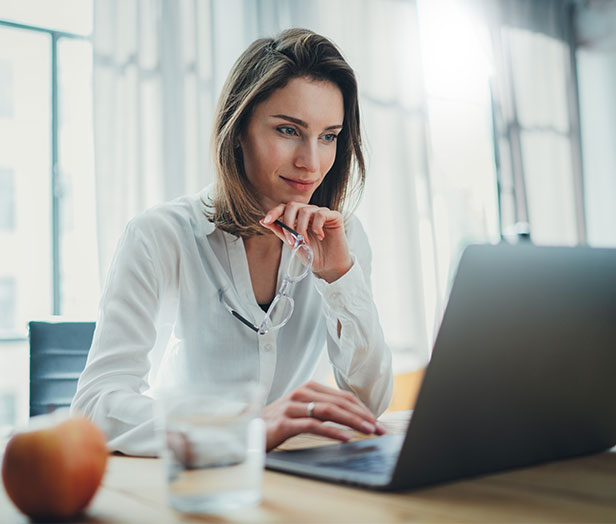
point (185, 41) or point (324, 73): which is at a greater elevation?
point (185, 41)

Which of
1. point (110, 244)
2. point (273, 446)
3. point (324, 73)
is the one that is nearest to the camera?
point (273, 446)

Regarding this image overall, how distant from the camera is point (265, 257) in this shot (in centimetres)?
170

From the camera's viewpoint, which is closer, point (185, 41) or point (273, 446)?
point (273, 446)

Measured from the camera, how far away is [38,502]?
1.78 feet

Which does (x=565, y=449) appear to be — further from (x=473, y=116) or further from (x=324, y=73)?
(x=473, y=116)

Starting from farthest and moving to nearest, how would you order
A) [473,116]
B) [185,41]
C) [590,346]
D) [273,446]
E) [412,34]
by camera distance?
[473,116]
[412,34]
[185,41]
[273,446]
[590,346]

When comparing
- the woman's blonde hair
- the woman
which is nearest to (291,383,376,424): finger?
the woman

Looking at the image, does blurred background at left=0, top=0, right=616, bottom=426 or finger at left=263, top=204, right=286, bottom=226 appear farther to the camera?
blurred background at left=0, top=0, right=616, bottom=426

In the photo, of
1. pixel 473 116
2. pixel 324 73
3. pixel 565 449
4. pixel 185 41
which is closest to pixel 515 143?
pixel 473 116

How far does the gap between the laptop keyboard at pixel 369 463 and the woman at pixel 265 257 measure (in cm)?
69

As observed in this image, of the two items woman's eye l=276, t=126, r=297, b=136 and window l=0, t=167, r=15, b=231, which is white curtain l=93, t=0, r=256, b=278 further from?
woman's eye l=276, t=126, r=297, b=136

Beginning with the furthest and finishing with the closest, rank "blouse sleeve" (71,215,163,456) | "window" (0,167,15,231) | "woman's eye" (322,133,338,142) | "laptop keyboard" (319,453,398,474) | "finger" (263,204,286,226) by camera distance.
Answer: "window" (0,167,15,231) → "woman's eye" (322,133,338,142) → "finger" (263,204,286,226) → "blouse sleeve" (71,215,163,456) → "laptop keyboard" (319,453,398,474)

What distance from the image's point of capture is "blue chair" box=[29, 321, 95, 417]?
5.11 ft

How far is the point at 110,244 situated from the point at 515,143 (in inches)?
126
